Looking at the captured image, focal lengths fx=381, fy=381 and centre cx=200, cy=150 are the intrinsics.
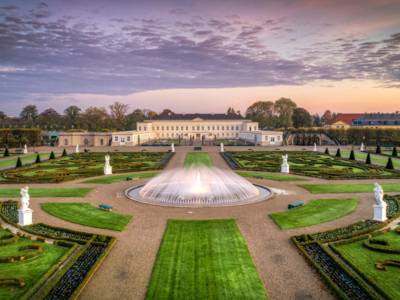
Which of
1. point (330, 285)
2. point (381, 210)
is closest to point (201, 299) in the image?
point (330, 285)

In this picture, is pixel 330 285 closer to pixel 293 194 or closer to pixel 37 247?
pixel 37 247

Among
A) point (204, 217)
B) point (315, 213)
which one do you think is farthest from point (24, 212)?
point (315, 213)

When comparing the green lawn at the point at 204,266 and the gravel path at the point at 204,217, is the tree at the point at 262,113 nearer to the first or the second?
the gravel path at the point at 204,217

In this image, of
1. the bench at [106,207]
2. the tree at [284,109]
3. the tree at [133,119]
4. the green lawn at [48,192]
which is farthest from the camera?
the tree at [133,119]

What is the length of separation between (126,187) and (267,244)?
1687 cm

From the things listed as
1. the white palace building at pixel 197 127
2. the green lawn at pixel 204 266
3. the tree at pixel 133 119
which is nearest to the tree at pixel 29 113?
the tree at pixel 133 119

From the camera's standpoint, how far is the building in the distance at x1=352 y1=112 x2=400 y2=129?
399 feet

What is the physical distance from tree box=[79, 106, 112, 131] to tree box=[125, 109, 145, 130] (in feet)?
24.9

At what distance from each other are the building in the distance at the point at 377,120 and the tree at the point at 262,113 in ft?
98.0

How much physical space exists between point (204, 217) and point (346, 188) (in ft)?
48.5

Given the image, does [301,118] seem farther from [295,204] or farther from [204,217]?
[204,217]

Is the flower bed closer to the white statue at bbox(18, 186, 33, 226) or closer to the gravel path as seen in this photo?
the gravel path

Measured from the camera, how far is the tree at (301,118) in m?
128

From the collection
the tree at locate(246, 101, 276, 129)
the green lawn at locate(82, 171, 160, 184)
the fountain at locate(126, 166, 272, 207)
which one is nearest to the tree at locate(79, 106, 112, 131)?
the tree at locate(246, 101, 276, 129)
